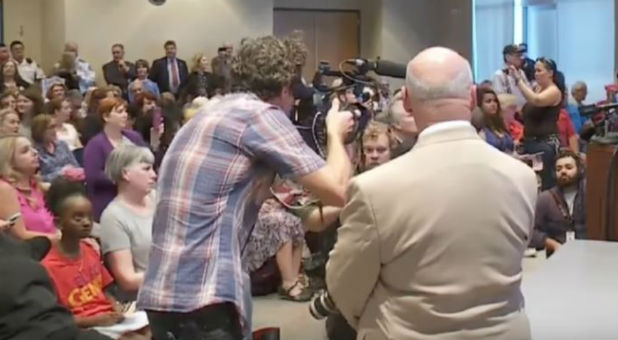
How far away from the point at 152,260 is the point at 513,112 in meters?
5.67

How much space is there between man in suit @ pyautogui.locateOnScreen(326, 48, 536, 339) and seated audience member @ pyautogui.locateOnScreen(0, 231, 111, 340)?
587mm

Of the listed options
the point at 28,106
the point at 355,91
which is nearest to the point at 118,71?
the point at 28,106

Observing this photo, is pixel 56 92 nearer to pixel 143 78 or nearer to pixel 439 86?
pixel 143 78

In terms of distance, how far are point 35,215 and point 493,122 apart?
3410mm

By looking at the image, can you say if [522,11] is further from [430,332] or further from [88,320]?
[430,332]

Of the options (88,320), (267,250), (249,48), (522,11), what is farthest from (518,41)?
(249,48)

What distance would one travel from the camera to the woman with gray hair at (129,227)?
3.72 m

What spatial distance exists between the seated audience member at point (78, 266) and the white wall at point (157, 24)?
8.20 m

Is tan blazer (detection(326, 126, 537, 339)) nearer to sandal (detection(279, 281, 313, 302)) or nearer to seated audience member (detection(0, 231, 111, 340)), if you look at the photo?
seated audience member (detection(0, 231, 111, 340))

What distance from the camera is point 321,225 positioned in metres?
2.43

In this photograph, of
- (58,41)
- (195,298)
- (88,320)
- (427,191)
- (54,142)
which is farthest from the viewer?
(58,41)

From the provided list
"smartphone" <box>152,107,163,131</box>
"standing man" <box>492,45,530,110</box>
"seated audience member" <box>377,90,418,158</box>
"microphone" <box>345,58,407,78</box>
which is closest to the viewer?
"microphone" <box>345,58,407,78</box>

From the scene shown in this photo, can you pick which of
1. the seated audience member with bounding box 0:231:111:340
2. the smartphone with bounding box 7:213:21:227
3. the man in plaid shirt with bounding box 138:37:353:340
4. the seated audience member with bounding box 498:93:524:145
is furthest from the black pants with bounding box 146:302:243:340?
the seated audience member with bounding box 498:93:524:145

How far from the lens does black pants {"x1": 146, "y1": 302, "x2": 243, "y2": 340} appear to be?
7.02ft
